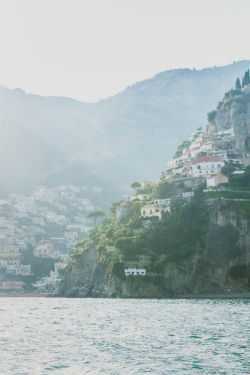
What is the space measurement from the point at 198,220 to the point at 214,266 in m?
10.5

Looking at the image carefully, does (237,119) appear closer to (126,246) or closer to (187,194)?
(187,194)

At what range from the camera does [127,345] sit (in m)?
41.8

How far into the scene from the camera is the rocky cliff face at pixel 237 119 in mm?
164500

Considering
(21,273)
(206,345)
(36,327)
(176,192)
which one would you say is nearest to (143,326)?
(36,327)

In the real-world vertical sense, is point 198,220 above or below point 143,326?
above

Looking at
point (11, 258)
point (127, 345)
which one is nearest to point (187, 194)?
point (11, 258)

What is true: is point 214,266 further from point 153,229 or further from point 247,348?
point 247,348

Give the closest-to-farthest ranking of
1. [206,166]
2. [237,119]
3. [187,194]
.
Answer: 1. [187,194]
2. [206,166]
3. [237,119]

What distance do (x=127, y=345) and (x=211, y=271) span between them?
7688cm

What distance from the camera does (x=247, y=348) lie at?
3900 cm

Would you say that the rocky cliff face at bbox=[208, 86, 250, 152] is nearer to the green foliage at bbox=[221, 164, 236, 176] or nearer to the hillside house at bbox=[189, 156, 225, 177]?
the hillside house at bbox=[189, 156, 225, 177]

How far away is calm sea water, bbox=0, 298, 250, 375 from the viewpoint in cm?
3328

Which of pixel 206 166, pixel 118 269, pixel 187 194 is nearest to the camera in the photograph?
pixel 118 269

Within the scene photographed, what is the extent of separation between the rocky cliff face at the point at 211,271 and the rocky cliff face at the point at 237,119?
147ft
